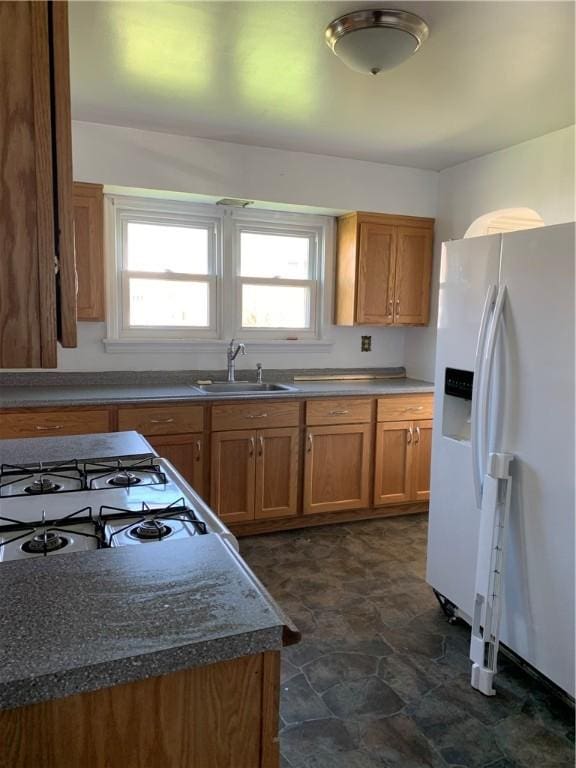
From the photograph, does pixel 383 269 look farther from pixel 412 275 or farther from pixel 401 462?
pixel 401 462

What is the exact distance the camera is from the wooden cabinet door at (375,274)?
13.0 feet

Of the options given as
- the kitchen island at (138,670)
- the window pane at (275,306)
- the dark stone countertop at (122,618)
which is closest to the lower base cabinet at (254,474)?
the window pane at (275,306)

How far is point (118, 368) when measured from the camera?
3.70m

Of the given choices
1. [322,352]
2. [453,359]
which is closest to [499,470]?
[453,359]

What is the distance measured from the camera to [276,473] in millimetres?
3510

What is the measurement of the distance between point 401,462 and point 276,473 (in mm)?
932

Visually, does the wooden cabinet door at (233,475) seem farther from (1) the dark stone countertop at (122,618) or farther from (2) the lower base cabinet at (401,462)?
(1) the dark stone countertop at (122,618)

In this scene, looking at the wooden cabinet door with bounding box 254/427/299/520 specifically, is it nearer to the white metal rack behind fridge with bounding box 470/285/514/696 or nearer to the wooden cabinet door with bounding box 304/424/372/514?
the wooden cabinet door with bounding box 304/424/372/514

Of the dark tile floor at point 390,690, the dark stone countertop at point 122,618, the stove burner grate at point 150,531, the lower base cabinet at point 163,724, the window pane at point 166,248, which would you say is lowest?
the dark tile floor at point 390,690

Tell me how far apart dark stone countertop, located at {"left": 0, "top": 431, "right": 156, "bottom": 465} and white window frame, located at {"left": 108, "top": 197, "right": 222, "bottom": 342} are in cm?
177

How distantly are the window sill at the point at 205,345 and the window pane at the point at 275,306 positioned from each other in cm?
14

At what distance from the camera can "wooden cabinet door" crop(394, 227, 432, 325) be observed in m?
4.10

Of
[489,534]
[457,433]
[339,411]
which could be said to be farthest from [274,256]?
[489,534]

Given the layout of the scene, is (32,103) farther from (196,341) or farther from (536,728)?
(196,341)
